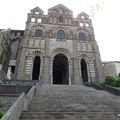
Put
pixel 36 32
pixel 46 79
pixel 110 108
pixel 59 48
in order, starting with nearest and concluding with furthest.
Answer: pixel 110 108, pixel 46 79, pixel 59 48, pixel 36 32

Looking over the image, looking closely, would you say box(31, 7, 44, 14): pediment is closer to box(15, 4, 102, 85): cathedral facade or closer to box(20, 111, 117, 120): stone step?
box(15, 4, 102, 85): cathedral facade

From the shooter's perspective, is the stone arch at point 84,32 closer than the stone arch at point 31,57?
No

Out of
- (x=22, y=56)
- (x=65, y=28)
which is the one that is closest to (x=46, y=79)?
(x=22, y=56)

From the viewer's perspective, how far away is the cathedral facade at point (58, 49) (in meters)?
23.7

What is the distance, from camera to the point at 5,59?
27453 millimetres

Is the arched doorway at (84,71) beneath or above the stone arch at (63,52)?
beneath

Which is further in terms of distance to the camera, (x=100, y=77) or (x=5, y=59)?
(x=5, y=59)

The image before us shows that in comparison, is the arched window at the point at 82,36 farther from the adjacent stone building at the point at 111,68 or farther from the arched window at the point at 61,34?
the adjacent stone building at the point at 111,68

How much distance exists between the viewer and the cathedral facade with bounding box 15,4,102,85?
23.7m

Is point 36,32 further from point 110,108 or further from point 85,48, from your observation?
point 110,108

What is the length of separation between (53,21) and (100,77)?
14.2 metres

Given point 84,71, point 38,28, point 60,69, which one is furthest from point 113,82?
point 38,28

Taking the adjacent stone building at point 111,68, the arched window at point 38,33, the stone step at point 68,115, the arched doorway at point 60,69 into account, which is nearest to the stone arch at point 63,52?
the arched doorway at point 60,69

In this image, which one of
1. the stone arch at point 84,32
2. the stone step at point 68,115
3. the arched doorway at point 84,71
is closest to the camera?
the stone step at point 68,115
